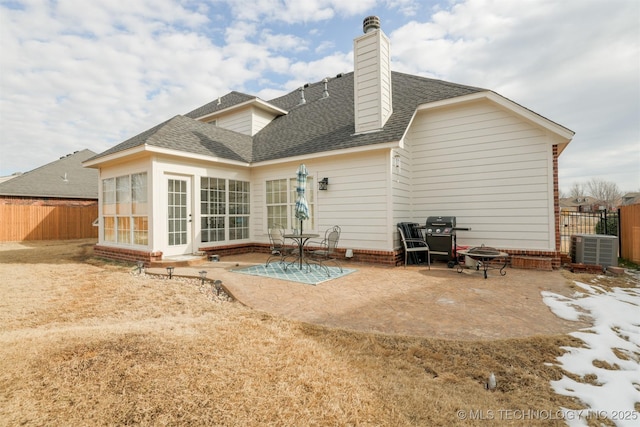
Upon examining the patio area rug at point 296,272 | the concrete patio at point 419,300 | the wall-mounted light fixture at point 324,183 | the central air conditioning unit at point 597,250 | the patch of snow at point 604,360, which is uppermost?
the wall-mounted light fixture at point 324,183

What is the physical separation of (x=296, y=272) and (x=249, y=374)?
13.7 ft

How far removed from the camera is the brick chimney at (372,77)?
26.9 feet

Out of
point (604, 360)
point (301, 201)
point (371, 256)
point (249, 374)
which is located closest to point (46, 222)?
point (301, 201)

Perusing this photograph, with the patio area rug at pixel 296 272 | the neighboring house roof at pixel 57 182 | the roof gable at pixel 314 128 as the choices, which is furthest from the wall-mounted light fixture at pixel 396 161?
the neighboring house roof at pixel 57 182

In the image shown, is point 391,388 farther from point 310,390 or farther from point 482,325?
point 482,325

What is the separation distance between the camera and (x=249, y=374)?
2.42 metres

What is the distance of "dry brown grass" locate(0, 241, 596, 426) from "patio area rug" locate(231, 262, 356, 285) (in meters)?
2.05

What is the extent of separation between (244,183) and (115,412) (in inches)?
345

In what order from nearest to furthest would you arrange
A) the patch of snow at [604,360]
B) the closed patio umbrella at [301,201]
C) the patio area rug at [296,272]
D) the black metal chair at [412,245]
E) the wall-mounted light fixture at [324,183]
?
the patch of snow at [604,360] → the patio area rug at [296,272] → the closed patio umbrella at [301,201] → the black metal chair at [412,245] → the wall-mounted light fixture at [324,183]

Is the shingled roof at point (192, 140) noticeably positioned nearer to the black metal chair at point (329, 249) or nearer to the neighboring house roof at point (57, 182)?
the black metal chair at point (329, 249)

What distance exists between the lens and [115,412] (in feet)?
6.38

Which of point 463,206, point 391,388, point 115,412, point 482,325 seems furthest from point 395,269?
point 115,412

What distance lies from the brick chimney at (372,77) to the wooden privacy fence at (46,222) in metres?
17.8

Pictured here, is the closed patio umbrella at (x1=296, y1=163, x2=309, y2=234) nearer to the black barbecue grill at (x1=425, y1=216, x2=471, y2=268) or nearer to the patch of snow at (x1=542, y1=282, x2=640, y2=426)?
the black barbecue grill at (x1=425, y1=216, x2=471, y2=268)
